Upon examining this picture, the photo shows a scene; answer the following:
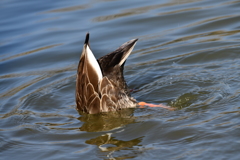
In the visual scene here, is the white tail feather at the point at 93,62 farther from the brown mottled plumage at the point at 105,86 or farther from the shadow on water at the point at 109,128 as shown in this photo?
the shadow on water at the point at 109,128

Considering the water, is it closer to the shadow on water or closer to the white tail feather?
the shadow on water

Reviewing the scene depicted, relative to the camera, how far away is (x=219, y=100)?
212 inches

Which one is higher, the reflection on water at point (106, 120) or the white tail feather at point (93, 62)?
the white tail feather at point (93, 62)

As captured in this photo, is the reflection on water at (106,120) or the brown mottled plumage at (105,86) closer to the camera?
the reflection on water at (106,120)

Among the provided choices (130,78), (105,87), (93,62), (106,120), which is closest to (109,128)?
(106,120)

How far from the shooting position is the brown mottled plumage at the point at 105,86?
5.56 metres

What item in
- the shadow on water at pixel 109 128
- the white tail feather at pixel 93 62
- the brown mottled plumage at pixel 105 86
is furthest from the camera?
the brown mottled plumage at pixel 105 86

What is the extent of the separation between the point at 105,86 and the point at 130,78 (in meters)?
1.22

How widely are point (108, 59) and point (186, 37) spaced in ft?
8.88

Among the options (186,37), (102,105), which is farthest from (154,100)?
(186,37)

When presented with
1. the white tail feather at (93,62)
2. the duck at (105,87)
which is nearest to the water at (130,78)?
the duck at (105,87)

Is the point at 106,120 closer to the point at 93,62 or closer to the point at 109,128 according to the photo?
the point at 109,128

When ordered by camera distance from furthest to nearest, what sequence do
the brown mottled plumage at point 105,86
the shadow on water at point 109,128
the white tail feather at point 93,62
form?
1. the brown mottled plumage at point 105,86
2. the white tail feather at point 93,62
3. the shadow on water at point 109,128

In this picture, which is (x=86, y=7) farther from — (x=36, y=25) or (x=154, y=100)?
(x=154, y=100)
